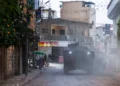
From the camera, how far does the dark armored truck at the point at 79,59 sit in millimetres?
34750

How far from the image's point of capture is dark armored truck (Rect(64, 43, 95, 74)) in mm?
34750

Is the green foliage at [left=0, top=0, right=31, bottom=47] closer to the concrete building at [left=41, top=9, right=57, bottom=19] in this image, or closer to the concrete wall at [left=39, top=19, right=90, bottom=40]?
the concrete wall at [left=39, top=19, right=90, bottom=40]

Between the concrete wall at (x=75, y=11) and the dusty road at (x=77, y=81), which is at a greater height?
the concrete wall at (x=75, y=11)

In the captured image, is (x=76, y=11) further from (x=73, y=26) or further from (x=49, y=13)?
(x=73, y=26)

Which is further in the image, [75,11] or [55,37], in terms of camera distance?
[75,11]

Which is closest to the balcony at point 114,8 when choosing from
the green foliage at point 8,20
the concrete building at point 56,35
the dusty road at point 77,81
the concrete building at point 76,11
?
the dusty road at point 77,81

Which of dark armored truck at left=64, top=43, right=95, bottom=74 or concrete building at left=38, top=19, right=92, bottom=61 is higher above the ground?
concrete building at left=38, top=19, right=92, bottom=61

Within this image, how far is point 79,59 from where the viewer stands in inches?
1375

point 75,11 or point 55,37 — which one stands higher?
point 75,11

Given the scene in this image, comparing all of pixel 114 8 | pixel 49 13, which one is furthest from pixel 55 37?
pixel 114 8

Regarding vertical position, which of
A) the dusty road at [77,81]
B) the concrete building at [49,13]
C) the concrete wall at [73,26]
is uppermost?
the concrete building at [49,13]

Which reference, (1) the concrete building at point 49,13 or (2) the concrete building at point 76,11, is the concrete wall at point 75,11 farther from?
(1) the concrete building at point 49,13

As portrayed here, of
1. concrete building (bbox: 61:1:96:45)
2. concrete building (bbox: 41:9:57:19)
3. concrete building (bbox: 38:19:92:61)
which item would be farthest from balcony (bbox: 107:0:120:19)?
concrete building (bbox: 61:1:96:45)

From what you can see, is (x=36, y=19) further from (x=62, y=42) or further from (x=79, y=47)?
(x=62, y=42)
